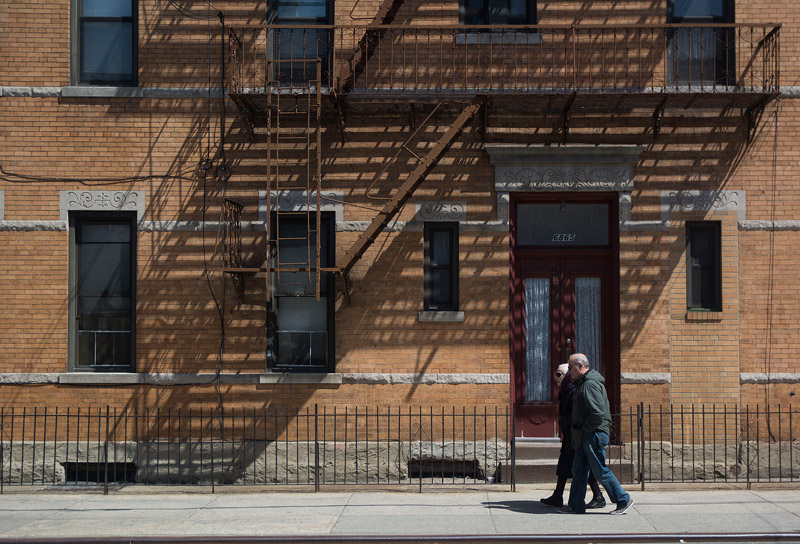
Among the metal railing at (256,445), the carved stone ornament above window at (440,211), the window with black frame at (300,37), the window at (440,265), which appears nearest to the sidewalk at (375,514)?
the metal railing at (256,445)

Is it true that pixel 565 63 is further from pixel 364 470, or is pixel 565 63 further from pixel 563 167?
pixel 364 470

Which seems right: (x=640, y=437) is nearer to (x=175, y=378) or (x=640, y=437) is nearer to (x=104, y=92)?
(x=175, y=378)

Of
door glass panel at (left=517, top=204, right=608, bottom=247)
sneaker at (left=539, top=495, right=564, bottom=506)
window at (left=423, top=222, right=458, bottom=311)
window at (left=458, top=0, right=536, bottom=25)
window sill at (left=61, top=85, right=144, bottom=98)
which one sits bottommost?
sneaker at (left=539, top=495, right=564, bottom=506)

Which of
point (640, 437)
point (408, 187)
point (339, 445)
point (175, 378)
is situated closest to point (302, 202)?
point (408, 187)

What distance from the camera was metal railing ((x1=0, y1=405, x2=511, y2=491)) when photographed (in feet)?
39.1

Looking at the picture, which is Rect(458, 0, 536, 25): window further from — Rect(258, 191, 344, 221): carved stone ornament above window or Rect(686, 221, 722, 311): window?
Rect(686, 221, 722, 311): window

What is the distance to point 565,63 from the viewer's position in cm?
1163

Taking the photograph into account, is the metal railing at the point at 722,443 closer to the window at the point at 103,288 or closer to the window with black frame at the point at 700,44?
the window with black frame at the point at 700,44

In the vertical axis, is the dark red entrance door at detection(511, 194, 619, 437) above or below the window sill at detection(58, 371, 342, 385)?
above

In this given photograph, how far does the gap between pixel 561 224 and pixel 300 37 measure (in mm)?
4792

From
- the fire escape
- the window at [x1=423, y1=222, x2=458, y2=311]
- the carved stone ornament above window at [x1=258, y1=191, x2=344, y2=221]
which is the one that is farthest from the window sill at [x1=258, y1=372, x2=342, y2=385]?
the carved stone ornament above window at [x1=258, y1=191, x2=344, y2=221]

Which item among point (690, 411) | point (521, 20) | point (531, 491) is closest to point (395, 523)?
point (531, 491)

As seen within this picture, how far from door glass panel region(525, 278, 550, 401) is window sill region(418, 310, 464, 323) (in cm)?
112

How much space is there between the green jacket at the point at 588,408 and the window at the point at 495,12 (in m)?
5.75
